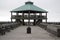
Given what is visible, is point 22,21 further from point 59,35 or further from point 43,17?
point 59,35

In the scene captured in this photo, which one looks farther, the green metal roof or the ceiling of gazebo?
the green metal roof

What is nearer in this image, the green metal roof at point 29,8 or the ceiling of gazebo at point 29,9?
the ceiling of gazebo at point 29,9

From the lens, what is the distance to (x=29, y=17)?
5506 centimetres

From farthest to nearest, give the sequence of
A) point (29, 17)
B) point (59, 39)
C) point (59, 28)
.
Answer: point (29, 17), point (59, 28), point (59, 39)

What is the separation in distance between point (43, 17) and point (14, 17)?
8015mm

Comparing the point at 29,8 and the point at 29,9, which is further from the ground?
the point at 29,8

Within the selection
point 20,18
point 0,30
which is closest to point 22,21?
Answer: point 20,18

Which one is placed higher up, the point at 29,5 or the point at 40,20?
the point at 29,5

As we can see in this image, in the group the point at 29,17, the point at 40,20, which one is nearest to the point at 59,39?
the point at 29,17

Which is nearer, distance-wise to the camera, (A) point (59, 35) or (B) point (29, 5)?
(A) point (59, 35)

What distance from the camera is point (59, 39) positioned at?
56.1 ft

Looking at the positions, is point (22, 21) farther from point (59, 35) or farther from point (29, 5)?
point (59, 35)

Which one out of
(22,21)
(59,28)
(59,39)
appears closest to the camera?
(59,39)

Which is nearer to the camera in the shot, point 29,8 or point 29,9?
point 29,9
